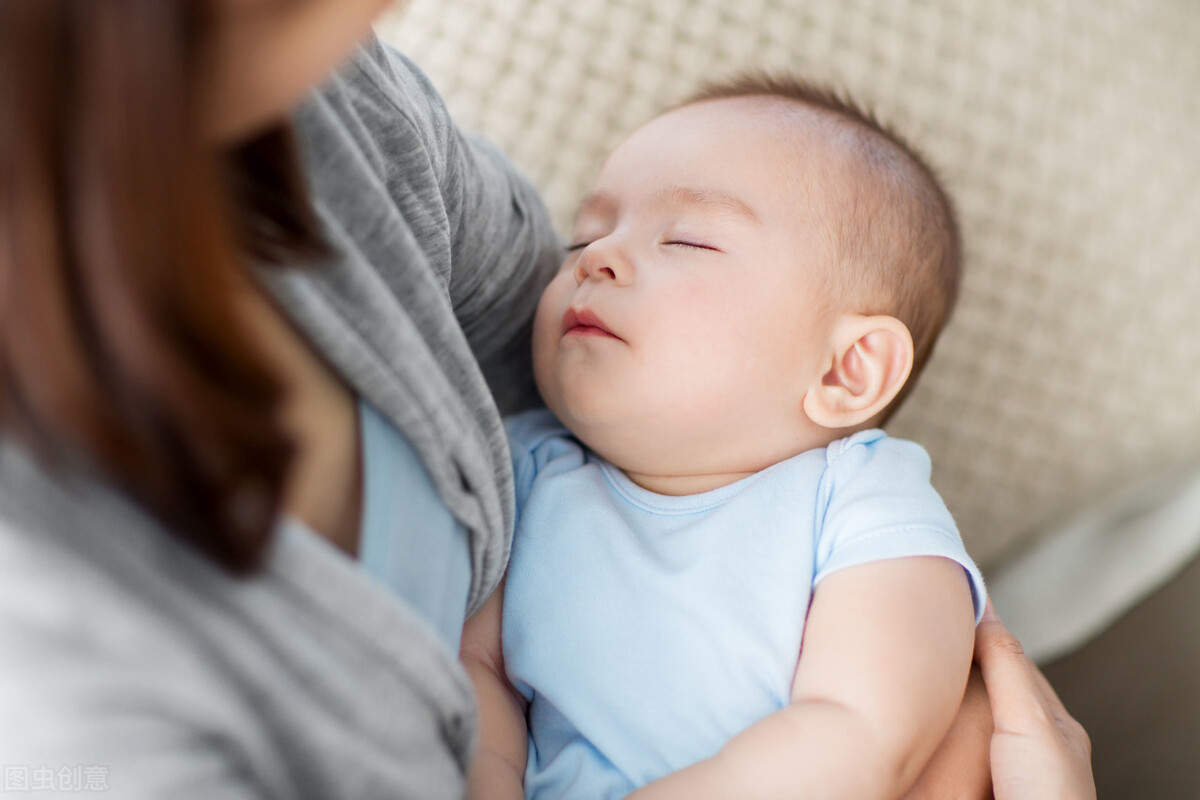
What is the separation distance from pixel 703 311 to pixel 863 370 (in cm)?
16

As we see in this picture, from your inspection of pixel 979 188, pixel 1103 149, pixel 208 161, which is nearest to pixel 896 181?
pixel 979 188

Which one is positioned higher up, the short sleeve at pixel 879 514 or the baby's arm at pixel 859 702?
the short sleeve at pixel 879 514

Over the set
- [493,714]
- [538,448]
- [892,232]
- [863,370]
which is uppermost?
[892,232]

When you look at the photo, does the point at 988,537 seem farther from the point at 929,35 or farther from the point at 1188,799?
the point at 929,35

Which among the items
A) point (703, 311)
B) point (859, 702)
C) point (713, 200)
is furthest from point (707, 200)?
point (859, 702)

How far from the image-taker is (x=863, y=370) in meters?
0.77

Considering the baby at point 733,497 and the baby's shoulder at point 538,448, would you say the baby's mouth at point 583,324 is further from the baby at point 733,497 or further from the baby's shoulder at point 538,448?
the baby's shoulder at point 538,448

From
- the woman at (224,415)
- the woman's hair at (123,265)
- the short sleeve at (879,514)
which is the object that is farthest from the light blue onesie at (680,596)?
the woman's hair at (123,265)

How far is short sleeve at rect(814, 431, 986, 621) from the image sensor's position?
0.65m

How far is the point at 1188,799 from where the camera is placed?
0.78m

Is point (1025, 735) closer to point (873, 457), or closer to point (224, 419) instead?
point (873, 457)

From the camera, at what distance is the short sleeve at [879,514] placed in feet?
2.12

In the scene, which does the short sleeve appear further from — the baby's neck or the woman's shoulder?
the woman's shoulder

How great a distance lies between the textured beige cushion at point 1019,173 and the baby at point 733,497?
10.6 inches
